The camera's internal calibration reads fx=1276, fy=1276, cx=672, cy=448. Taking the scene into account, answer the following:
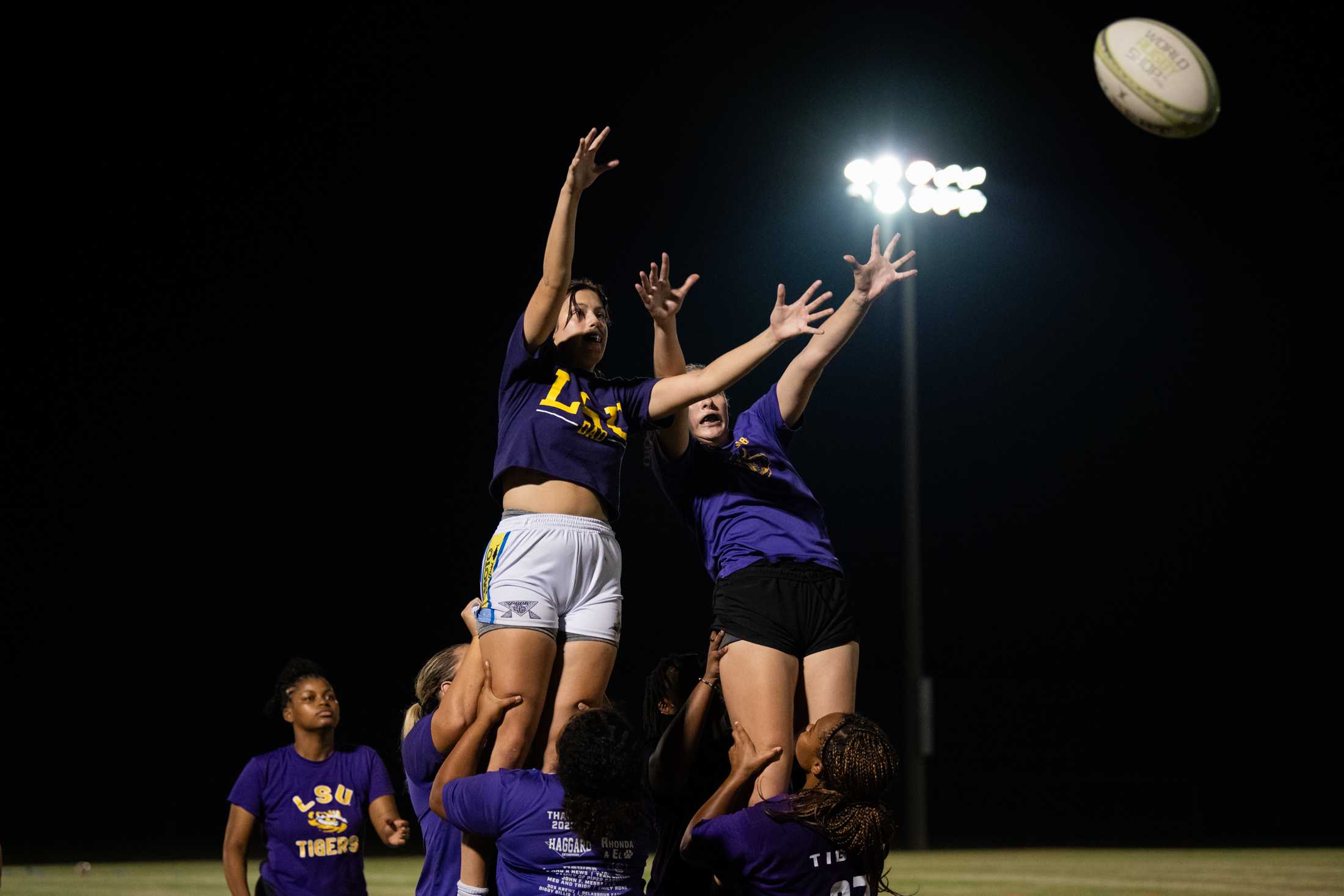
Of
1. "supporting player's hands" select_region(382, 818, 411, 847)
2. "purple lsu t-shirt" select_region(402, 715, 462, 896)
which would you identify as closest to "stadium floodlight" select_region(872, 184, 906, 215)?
"supporting player's hands" select_region(382, 818, 411, 847)

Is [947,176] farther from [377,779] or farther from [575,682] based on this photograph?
[575,682]

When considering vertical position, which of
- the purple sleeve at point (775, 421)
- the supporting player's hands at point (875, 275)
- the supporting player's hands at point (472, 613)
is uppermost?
the supporting player's hands at point (875, 275)

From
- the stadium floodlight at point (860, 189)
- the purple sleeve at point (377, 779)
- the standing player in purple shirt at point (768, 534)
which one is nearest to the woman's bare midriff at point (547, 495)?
the standing player in purple shirt at point (768, 534)

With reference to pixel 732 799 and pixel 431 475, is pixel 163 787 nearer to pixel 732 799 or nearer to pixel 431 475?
pixel 431 475

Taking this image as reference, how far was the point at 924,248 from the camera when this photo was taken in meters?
23.5

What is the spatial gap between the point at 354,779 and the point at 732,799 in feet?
8.62

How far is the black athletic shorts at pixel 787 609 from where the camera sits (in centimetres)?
476

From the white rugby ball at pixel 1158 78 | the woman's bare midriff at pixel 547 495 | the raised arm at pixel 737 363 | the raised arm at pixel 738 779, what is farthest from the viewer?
the white rugby ball at pixel 1158 78

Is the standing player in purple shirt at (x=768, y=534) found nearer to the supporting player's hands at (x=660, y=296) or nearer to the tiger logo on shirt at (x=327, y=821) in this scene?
the supporting player's hands at (x=660, y=296)

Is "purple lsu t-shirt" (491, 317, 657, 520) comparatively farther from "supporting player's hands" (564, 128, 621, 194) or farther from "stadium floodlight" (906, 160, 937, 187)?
"stadium floodlight" (906, 160, 937, 187)

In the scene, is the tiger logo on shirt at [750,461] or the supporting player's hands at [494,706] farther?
the tiger logo on shirt at [750,461]

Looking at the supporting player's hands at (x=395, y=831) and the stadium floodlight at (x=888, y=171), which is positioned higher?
the stadium floodlight at (x=888, y=171)

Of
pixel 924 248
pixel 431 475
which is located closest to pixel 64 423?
pixel 431 475

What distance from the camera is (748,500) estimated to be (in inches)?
204
